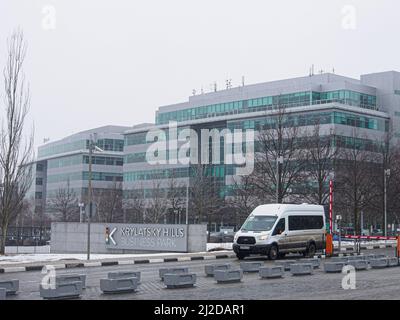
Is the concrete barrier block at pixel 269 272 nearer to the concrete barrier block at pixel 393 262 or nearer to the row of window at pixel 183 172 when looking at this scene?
the concrete barrier block at pixel 393 262

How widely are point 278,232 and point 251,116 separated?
60.5 m

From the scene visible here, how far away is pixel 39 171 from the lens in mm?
139125

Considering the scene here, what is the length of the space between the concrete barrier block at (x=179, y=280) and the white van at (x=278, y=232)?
11412mm

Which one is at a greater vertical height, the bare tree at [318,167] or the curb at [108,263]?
the bare tree at [318,167]

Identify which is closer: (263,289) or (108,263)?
(263,289)

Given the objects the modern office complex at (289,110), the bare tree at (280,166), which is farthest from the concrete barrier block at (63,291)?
the modern office complex at (289,110)

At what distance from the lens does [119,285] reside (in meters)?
16.3

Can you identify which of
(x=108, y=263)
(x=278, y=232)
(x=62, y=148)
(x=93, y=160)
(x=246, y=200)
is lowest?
(x=108, y=263)

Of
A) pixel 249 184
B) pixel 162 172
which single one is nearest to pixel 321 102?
pixel 162 172

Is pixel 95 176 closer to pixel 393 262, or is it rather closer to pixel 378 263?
pixel 393 262

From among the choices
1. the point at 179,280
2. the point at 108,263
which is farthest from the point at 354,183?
the point at 179,280

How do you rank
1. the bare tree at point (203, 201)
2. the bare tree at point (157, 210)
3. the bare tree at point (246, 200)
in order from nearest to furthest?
the bare tree at point (246, 200) < the bare tree at point (203, 201) < the bare tree at point (157, 210)

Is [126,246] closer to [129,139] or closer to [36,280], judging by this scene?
[36,280]

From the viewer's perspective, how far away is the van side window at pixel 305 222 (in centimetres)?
3045
